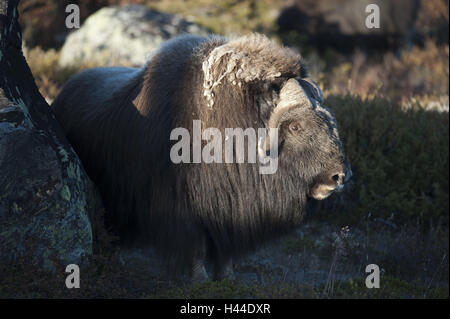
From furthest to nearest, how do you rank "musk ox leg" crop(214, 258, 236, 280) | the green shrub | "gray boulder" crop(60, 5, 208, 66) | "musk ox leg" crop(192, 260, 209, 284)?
"gray boulder" crop(60, 5, 208, 66)
the green shrub
"musk ox leg" crop(214, 258, 236, 280)
"musk ox leg" crop(192, 260, 209, 284)

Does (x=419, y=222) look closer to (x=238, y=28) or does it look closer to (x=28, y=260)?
(x=28, y=260)

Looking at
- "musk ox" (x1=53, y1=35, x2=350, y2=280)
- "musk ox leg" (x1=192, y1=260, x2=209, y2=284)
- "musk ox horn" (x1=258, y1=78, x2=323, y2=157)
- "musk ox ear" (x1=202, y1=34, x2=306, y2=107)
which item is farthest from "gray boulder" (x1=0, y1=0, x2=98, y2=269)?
"musk ox horn" (x1=258, y1=78, x2=323, y2=157)

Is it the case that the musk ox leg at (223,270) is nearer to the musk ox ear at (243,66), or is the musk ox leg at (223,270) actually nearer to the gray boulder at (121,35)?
the musk ox ear at (243,66)

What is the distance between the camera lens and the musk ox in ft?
10.2

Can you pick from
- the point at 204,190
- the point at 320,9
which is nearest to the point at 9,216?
the point at 204,190

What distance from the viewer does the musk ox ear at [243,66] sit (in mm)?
3123

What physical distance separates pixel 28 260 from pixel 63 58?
5.51 meters

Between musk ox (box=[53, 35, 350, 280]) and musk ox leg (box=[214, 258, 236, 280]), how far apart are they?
0.05 ft

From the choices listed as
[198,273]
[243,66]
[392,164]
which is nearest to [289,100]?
[243,66]

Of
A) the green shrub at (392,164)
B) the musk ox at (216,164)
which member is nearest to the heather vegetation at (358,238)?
the green shrub at (392,164)

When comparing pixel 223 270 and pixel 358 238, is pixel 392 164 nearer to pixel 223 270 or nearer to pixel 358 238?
pixel 358 238

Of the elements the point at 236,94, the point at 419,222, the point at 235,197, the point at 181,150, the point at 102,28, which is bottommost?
the point at 419,222

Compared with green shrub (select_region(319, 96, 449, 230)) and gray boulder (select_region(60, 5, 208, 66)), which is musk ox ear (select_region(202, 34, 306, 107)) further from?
gray boulder (select_region(60, 5, 208, 66))

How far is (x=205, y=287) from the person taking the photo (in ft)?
10.2
